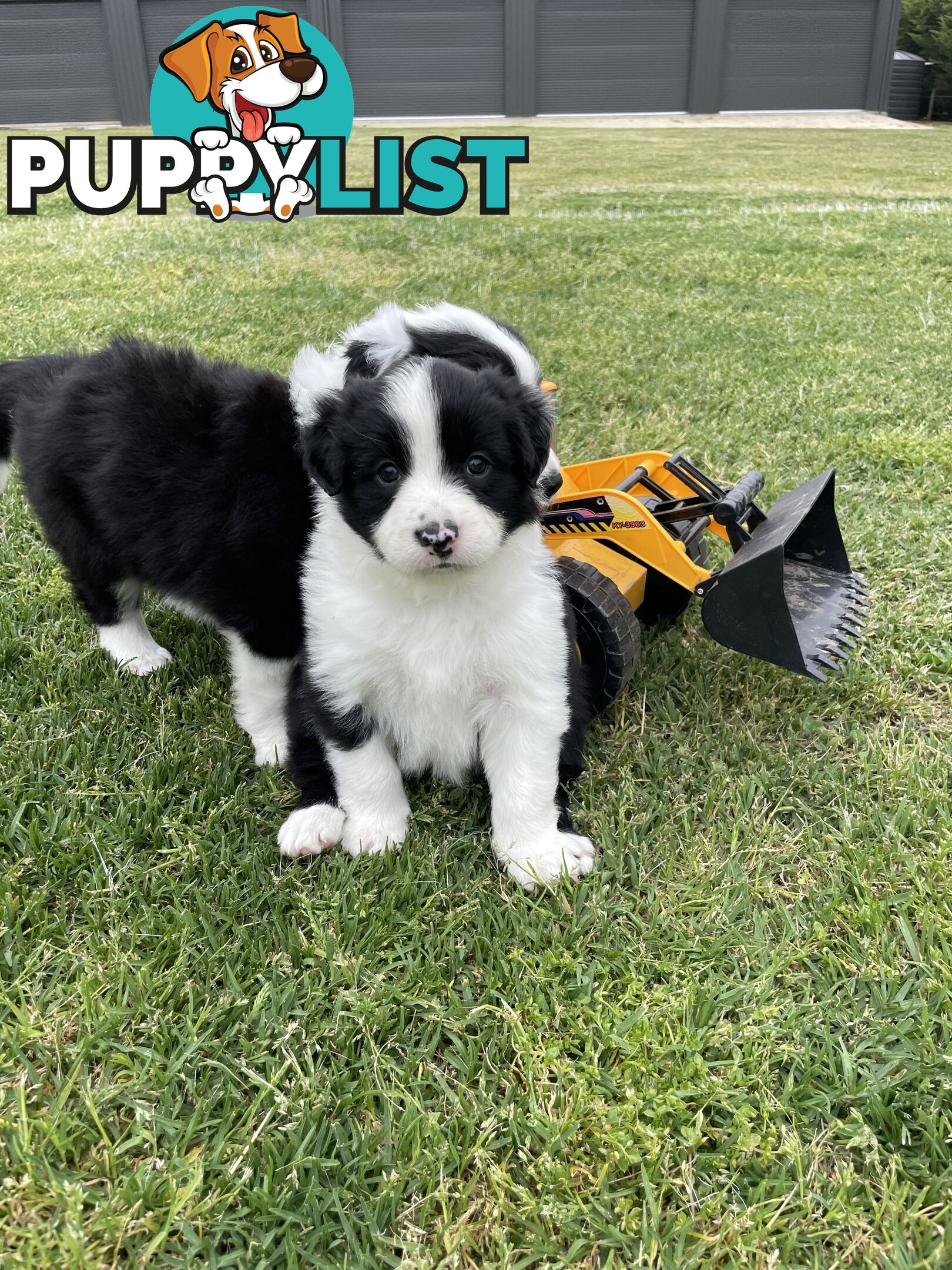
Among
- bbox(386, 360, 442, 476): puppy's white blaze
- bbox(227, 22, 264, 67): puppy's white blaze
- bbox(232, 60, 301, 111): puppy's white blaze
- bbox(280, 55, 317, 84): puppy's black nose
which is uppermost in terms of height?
bbox(227, 22, 264, 67): puppy's white blaze

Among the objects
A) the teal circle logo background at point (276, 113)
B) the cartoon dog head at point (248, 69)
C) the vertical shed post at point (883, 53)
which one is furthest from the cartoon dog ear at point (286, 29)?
the vertical shed post at point (883, 53)

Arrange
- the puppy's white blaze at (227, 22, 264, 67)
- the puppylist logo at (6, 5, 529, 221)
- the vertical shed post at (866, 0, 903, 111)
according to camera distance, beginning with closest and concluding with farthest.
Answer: the puppylist logo at (6, 5, 529, 221) → the puppy's white blaze at (227, 22, 264, 67) → the vertical shed post at (866, 0, 903, 111)

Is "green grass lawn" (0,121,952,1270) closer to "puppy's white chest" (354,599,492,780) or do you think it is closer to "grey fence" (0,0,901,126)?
"puppy's white chest" (354,599,492,780)

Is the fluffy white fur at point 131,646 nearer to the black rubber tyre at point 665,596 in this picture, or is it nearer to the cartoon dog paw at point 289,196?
the black rubber tyre at point 665,596

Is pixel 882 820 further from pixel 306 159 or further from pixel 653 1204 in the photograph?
pixel 306 159

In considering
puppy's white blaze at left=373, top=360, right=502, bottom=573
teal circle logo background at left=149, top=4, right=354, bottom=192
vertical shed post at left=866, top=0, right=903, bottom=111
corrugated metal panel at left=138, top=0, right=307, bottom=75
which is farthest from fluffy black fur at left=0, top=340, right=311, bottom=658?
vertical shed post at left=866, top=0, right=903, bottom=111

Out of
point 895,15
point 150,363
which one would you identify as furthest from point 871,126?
point 150,363
